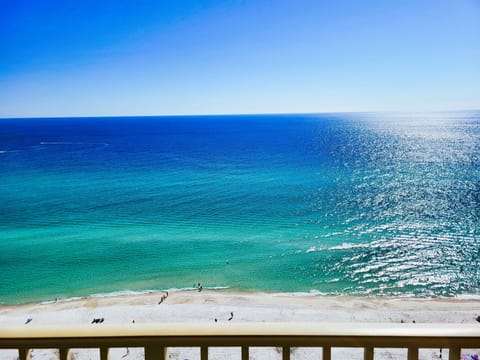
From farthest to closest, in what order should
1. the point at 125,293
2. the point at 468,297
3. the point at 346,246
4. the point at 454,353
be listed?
1. the point at 346,246
2. the point at 125,293
3. the point at 468,297
4. the point at 454,353

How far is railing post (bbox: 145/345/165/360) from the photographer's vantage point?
5.56 feet

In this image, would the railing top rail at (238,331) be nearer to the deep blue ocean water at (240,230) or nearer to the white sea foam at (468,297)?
the deep blue ocean water at (240,230)

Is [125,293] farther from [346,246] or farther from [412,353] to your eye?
[412,353]

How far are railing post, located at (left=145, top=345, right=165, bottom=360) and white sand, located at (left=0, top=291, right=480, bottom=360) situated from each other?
46.4ft

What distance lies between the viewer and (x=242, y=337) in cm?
167

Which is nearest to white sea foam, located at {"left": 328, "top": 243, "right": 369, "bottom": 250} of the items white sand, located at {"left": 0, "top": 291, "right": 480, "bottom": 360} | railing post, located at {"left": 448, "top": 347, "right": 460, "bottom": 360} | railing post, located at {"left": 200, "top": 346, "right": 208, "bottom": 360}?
white sand, located at {"left": 0, "top": 291, "right": 480, "bottom": 360}

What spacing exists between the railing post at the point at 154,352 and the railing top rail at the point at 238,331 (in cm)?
8

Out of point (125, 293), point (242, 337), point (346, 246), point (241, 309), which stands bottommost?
point (125, 293)

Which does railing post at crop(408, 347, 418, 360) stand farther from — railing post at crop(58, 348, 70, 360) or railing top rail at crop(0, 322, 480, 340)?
railing post at crop(58, 348, 70, 360)

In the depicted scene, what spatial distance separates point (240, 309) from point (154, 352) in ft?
51.2

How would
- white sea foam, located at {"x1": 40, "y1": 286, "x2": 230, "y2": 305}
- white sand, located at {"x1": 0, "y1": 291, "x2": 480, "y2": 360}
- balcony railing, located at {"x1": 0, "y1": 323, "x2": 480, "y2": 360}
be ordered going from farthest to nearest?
white sea foam, located at {"x1": 40, "y1": 286, "x2": 230, "y2": 305} < white sand, located at {"x1": 0, "y1": 291, "x2": 480, "y2": 360} < balcony railing, located at {"x1": 0, "y1": 323, "x2": 480, "y2": 360}

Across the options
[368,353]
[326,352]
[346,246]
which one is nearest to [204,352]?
[326,352]

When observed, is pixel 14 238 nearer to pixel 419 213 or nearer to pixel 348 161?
pixel 419 213

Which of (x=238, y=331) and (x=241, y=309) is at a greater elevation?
(x=238, y=331)
